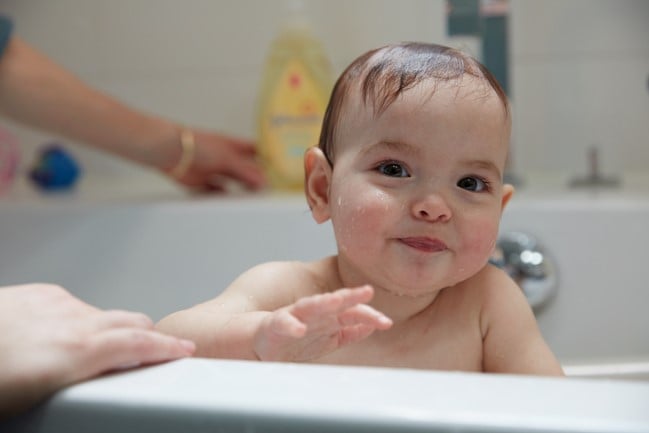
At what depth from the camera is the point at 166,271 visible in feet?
3.34

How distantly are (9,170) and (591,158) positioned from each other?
2.71 feet

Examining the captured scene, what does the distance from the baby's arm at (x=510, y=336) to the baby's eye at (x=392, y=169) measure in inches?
5.4

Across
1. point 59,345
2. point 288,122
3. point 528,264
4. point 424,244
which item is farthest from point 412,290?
point 288,122

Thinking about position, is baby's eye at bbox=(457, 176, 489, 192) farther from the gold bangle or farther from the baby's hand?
the gold bangle

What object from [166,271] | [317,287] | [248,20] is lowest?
[166,271]

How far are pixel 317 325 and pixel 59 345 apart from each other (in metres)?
0.13

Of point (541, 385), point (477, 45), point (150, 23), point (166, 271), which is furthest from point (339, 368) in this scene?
point (150, 23)

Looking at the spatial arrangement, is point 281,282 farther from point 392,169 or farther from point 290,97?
point 290,97

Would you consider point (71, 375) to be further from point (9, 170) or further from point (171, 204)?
point (9, 170)

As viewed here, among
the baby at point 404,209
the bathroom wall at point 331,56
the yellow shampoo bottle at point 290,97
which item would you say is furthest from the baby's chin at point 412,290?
the yellow shampoo bottle at point 290,97

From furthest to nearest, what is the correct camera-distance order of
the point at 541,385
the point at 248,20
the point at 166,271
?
the point at 248,20 < the point at 166,271 < the point at 541,385

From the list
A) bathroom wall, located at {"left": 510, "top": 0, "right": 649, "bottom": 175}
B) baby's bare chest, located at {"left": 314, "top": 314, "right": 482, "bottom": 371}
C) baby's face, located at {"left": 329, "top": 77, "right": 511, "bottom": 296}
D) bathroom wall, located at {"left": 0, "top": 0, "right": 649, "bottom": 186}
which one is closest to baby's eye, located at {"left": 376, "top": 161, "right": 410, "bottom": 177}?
baby's face, located at {"left": 329, "top": 77, "right": 511, "bottom": 296}

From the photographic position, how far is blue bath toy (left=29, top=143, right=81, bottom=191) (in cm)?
134

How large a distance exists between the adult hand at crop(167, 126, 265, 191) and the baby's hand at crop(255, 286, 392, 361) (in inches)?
27.4
